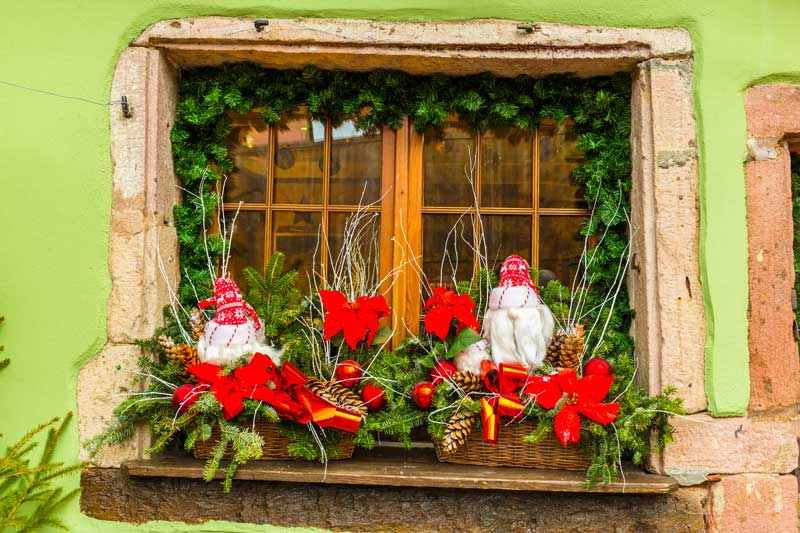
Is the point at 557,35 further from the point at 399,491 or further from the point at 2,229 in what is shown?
the point at 2,229

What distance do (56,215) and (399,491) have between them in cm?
161

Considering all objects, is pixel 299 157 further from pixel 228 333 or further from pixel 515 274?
pixel 515 274

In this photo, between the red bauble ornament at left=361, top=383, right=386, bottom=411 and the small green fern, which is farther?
the small green fern

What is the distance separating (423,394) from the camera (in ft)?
6.66

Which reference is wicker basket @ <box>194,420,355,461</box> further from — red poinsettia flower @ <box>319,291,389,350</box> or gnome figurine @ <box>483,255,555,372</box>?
gnome figurine @ <box>483,255,555,372</box>

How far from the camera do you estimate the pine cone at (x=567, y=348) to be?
82.4 inches

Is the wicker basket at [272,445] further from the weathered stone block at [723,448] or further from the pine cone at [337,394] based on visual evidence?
the weathered stone block at [723,448]

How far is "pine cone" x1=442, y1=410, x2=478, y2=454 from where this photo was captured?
6.59ft

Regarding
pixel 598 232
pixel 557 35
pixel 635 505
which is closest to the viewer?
pixel 635 505

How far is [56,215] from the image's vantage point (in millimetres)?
2238

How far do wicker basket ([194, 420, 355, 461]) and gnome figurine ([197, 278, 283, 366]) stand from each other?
24 centimetres

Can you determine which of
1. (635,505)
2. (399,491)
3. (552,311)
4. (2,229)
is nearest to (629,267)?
(552,311)

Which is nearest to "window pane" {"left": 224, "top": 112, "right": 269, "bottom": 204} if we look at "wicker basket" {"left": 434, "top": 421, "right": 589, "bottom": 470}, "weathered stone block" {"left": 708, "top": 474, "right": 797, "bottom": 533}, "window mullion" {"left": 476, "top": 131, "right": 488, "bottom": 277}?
"window mullion" {"left": 476, "top": 131, "right": 488, "bottom": 277}

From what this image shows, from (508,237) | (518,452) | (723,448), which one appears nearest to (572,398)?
(518,452)
